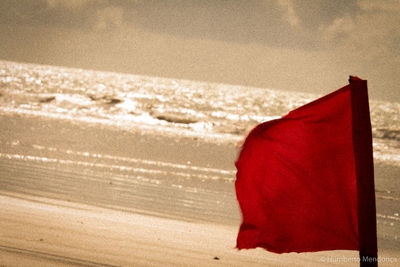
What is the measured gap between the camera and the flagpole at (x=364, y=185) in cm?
344

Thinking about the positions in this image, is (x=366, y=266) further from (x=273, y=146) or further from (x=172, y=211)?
(x=172, y=211)

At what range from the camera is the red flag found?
3768mm

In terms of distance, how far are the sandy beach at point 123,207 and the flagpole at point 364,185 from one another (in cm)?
314

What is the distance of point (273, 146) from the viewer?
398cm

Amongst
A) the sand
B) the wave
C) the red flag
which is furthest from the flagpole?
the wave

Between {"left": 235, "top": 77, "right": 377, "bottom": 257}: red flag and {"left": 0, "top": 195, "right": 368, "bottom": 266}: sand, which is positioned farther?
{"left": 0, "top": 195, "right": 368, "bottom": 266}: sand

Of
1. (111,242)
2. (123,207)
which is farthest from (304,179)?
(123,207)

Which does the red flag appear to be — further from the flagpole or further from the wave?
the wave

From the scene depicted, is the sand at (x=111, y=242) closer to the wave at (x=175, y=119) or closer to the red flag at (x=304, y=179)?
the red flag at (x=304, y=179)

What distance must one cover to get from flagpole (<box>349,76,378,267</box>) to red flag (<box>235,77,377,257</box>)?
0.33 ft

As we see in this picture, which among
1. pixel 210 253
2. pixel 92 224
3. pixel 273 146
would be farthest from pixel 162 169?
pixel 273 146

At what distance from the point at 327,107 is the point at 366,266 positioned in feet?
4.35

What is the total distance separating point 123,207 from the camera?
1018cm

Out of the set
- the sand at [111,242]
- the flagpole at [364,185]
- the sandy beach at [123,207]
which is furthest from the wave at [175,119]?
the flagpole at [364,185]
